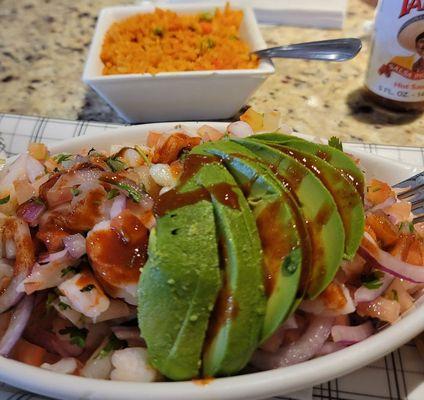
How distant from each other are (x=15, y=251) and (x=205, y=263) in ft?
1.31

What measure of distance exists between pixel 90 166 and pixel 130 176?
9cm

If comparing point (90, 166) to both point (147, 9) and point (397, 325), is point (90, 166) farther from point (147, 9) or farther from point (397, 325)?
point (147, 9)

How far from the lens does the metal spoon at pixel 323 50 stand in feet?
5.33

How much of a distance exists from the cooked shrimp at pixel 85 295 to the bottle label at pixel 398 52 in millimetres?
1169

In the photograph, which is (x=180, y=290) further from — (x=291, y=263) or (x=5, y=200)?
(x=5, y=200)

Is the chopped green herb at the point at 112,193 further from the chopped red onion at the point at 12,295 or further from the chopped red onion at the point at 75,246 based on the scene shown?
the chopped red onion at the point at 12,295

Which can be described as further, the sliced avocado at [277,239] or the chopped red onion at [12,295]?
the chopped red onion at [12,295]

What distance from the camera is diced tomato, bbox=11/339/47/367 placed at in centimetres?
94

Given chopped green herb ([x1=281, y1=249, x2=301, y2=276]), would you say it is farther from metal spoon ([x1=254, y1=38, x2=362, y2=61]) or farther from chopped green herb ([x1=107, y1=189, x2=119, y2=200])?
metal spoon ([x1=254, y1=38, x2=362, y2=61])

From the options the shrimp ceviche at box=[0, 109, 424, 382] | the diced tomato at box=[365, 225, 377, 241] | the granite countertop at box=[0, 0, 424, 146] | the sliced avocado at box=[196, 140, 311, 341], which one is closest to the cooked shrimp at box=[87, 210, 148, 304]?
the shrimp ceviche at box=[0, 109, 424, 382]

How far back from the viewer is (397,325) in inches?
35.8

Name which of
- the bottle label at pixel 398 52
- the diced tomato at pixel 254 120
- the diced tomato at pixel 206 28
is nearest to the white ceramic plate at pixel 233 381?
the diced tomato at pixel 254 120

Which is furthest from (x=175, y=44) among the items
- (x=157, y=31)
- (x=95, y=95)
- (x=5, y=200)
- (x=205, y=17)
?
(x=5, y=200)

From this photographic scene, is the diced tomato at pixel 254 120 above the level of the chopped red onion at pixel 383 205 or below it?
above
